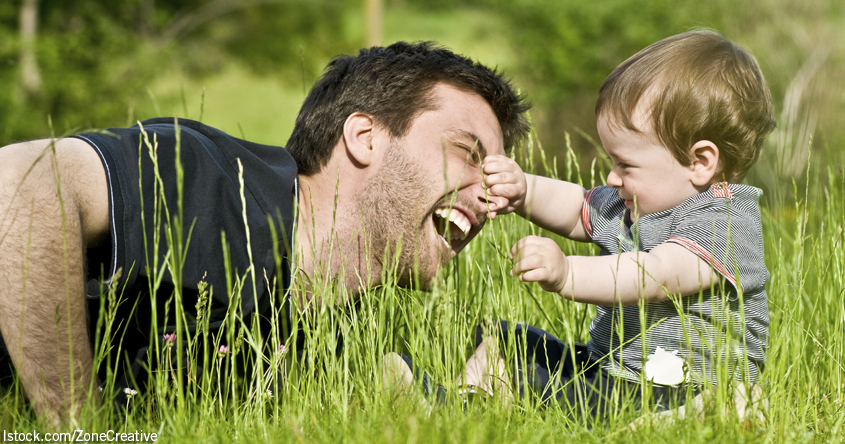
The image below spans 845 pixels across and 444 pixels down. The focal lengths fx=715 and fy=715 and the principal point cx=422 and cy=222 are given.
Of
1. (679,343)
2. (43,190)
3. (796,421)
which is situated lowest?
(796,421)

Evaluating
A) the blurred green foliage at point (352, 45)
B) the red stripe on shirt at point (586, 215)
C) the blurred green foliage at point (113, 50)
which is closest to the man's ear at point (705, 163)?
the red stripe on shirt at point (586, 215)

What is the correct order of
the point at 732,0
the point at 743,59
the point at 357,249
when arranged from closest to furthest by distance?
the point at 743,59 < the point at 357,249 < the point at 732,0

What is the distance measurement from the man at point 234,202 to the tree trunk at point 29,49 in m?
14.0

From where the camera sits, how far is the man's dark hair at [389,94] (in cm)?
255

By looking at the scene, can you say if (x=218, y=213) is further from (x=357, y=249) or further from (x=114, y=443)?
(x=114, y=443)

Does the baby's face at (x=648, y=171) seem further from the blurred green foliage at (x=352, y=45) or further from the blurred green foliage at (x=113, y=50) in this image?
the blurred green foliage at (x=113, y=50)

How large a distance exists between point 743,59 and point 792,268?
0.98 m

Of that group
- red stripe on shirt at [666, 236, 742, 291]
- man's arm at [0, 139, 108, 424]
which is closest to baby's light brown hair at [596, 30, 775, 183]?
red stripe on shirt at [666, 236, 742, 291]

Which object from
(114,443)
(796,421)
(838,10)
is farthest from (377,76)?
(838,10)

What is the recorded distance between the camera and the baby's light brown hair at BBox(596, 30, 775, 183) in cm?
208

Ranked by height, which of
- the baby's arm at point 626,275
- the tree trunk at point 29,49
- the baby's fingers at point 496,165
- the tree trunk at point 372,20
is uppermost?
the tree trunk at point 372,20

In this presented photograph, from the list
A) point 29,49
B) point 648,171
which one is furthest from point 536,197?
point 29,49

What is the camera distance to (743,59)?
2207 millimetres

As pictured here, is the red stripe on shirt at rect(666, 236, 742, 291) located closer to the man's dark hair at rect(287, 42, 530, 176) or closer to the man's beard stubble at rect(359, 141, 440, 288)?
the man's beard stubble at rect(359, 141, 440, 288)
